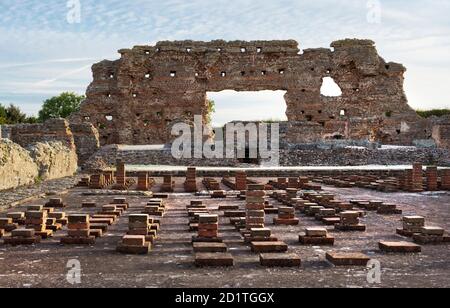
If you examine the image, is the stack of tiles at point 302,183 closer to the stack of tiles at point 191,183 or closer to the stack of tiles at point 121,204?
the stack of tiles at point 191,183

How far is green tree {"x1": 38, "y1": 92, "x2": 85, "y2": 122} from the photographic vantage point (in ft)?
224

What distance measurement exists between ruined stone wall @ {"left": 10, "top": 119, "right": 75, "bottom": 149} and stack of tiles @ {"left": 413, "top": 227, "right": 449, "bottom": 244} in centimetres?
1894

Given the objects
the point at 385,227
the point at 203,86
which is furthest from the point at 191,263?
the point at 203,86

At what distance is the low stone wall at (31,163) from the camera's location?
14.3 m

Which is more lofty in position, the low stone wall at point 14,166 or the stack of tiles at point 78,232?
the low stone wall at point 14,166

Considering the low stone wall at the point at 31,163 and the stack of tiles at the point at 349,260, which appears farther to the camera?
the low stone wall at the point at 31,163

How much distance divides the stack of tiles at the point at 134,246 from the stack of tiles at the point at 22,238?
127 cm

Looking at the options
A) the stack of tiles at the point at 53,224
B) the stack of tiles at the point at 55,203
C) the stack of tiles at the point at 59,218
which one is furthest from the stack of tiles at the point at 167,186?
the stack of tiles at the point at 53,224

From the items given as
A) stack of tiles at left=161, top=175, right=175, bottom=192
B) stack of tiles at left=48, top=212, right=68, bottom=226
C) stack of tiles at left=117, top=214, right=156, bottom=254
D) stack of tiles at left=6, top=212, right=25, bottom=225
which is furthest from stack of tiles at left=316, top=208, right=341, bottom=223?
stack of tiles at left=161, top=175, right=175, bottom=192

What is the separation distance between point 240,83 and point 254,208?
3031cm

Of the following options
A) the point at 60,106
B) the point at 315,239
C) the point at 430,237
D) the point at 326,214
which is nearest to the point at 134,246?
the point at 315,239
